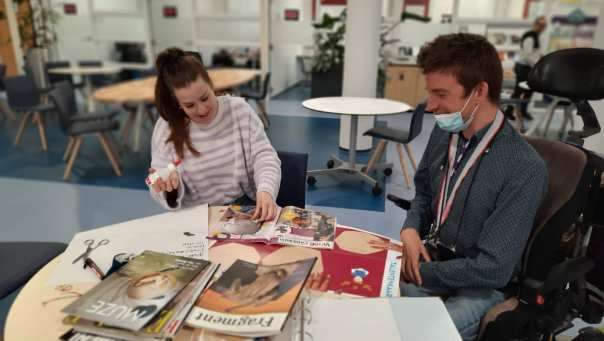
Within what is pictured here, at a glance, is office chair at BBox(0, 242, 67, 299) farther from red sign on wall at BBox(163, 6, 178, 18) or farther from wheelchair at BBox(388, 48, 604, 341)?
red sign on wall at BBox(163, 6, 178, 18)

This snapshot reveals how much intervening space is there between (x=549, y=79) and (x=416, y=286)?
3.02 ft

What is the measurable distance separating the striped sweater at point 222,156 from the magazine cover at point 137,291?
72cm

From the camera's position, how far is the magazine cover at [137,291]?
827 mm

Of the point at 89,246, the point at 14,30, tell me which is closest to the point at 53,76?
the point at 14,30

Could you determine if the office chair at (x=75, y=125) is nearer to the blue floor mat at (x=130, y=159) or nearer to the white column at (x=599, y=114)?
the blue floor mat at (x=130, y=159)

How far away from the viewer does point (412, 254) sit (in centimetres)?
136

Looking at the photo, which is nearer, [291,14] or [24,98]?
[24,98]

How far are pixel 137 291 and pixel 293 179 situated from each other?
3.58 ft

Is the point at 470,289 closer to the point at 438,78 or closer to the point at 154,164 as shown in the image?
the point at 438,78

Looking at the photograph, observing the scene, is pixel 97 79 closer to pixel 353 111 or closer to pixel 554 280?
pixel 353 111

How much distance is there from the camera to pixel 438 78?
1313 mm

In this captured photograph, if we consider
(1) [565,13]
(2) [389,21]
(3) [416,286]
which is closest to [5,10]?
(2) [389,21]

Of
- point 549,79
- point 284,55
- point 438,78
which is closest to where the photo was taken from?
point 438,78

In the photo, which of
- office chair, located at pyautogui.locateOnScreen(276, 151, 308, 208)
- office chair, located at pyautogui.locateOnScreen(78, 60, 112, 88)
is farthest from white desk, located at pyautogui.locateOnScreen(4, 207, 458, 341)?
office chair, located at pyautogui.locateOnScreen(78, 60, 112, 88)
